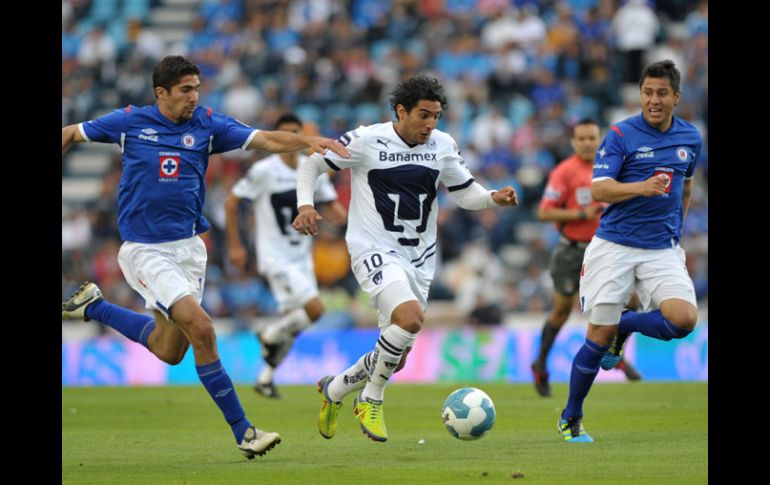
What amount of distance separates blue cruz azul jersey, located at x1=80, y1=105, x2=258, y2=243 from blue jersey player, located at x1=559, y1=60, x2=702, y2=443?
9.55 feet

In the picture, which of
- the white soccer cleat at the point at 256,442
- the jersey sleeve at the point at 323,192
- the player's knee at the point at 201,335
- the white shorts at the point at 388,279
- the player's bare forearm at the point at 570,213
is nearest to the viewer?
the white soccer cleat at the point at 256,442

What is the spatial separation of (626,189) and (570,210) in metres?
4.42

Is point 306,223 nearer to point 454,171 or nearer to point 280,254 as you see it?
point 454,171

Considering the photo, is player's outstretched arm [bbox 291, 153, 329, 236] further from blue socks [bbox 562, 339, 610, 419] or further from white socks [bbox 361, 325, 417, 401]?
blue socks [bbox 562, 339, 610, 419]

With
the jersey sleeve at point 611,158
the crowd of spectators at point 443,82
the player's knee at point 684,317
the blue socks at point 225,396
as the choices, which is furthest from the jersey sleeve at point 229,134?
the crowd of spectators at point 443,82

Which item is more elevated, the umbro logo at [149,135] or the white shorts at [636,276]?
the umbro logo at [149,135]

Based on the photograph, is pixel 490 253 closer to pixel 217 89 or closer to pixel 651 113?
pixel 217 89

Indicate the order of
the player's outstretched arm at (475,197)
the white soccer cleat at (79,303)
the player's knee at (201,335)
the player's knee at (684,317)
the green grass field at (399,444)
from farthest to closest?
the white soccer cleat at (79,303) < the player's outstretched arm at (475,197) < the player's knee at (684,317) < the player's knee at (201,335) < the green grass field at (399,444)

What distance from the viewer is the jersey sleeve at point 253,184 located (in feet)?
50.3

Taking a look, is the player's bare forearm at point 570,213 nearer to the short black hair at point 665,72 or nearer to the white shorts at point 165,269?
the short black hair at point 665,72

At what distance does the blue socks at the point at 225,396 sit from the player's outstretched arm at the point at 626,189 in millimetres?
3163

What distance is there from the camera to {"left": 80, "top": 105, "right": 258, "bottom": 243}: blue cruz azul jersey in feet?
31.3

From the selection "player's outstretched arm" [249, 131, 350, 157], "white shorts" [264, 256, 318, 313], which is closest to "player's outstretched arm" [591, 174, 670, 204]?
"player's outstretched arm" [249, 131, 350, 157]
